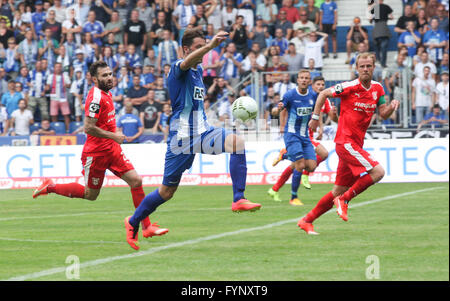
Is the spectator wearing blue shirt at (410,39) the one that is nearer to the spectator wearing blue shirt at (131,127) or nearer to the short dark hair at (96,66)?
the spectator wearing blue shirt at (131,127)

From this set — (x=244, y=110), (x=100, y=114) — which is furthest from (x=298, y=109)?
(x=244, y=110)

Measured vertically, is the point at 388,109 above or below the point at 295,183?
above

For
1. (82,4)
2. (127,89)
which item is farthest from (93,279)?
(82,4)

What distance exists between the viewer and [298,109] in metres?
14.8

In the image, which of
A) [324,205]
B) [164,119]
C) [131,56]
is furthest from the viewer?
[131,56]

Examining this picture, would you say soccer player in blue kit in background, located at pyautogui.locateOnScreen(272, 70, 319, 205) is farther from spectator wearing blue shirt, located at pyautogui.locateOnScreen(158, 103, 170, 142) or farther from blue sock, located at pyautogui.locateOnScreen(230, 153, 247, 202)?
spectator wearing blue shirt, located at pyautogui.locateOnScreen(158, 103, 170, 142)

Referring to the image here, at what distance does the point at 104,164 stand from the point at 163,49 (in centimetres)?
1404

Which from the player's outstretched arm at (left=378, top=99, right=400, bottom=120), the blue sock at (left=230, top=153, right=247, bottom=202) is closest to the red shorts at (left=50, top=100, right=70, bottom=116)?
the player's outstretched arm at (left=378, top=99, right=400, bottom=120)

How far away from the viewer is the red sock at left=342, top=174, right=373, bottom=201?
10.3m

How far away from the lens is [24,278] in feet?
23.7

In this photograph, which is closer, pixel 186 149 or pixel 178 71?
pixel 178 71

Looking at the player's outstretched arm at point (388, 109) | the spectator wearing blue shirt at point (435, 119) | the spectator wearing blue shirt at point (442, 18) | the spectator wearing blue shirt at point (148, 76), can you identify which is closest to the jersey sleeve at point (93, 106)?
the player's outstretched arm at point (388, 109)

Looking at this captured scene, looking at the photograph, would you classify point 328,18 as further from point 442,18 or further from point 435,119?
point 435,119
